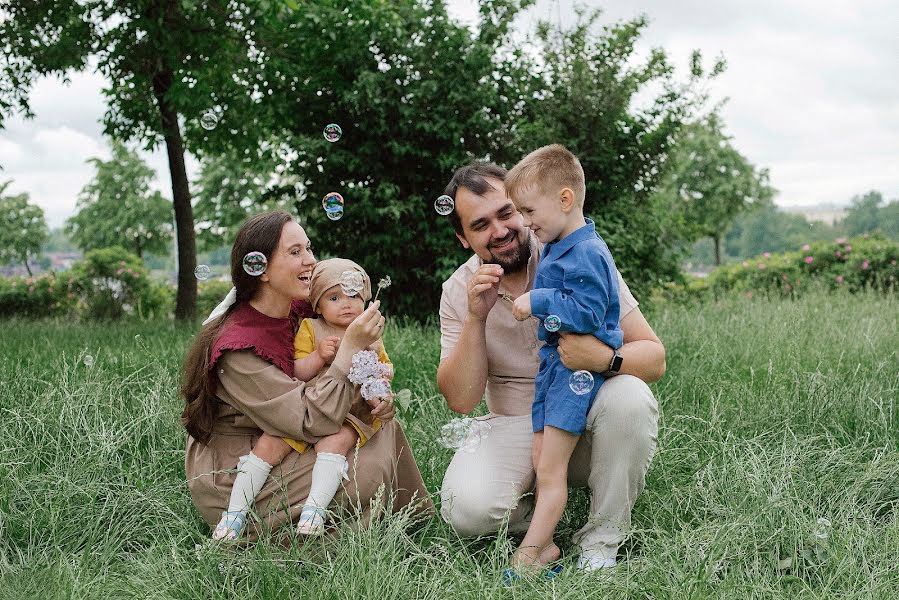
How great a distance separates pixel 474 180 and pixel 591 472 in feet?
3.61

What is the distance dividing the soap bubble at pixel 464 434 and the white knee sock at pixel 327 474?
1.29 ft

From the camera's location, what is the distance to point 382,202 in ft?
24.1

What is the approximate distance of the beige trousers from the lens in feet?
9.14

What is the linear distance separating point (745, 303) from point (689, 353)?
9.67 ft

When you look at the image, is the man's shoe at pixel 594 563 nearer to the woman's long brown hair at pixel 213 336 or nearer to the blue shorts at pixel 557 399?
the blue shorts at pixel 557 399

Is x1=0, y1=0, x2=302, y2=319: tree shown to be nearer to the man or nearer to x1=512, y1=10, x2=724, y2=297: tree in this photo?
x1=512, y1=10, x2=724, y2=297: tree

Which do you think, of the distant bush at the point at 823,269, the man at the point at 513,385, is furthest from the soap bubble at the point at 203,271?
the distant bush at the point at 823,269

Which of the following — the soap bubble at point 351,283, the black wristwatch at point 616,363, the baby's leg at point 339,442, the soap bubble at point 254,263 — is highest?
the soap bubble at point 254,263

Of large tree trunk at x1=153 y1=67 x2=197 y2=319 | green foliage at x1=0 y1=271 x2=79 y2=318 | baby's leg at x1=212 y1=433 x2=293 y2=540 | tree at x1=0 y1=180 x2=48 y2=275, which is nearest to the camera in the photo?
baby's leg at x1=212 y1=433 x2=293 y2=540

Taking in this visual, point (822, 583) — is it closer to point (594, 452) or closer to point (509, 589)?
point (594, 452)

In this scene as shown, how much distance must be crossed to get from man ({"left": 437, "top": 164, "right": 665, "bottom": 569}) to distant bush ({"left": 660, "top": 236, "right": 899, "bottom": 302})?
6.65 metres

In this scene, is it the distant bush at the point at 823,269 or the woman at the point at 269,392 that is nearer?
the woman at the point at 269,392

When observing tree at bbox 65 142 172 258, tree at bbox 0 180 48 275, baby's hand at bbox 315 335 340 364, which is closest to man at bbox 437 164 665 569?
baby's hand at bbox 315 335 340 364

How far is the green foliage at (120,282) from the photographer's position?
1316cm
